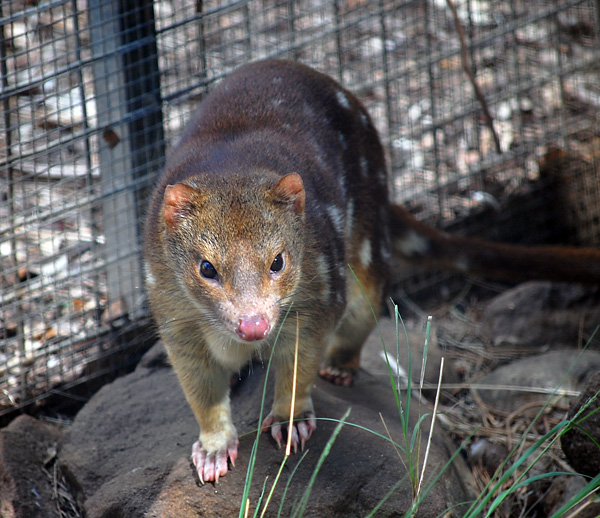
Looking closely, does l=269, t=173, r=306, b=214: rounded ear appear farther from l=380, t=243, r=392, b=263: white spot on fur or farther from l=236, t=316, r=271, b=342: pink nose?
l=380, t=243, r=392, b=263: white spot on fur

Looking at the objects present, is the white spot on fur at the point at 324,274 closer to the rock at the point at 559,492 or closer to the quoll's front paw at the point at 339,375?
the quoll's front paw at the point at 339,375

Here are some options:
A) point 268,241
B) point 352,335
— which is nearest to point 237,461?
point 268,241

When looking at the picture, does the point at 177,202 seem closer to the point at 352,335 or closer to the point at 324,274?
the point at 324,274

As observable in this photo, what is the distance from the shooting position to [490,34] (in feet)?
17.4

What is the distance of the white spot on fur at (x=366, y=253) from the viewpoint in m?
3.70

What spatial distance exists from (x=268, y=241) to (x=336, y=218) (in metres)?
0.76


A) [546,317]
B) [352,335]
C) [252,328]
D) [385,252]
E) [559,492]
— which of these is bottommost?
[546,317]

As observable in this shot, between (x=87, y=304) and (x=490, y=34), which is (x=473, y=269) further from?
(x=87, y=304)

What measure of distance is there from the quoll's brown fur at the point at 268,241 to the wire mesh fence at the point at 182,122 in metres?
0.84

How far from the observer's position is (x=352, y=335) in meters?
3.80

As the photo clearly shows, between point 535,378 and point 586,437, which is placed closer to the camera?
point 586,437

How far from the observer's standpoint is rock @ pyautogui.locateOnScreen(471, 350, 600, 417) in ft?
13.1

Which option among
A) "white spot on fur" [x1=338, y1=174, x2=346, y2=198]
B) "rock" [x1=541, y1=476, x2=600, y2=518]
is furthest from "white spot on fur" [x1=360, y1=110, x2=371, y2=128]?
"rock" [x1=541, y1=476, x2=600, y2=518]

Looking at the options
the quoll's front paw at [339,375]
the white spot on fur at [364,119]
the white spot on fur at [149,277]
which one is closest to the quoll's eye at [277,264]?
the white spot on fur at [149,277]
